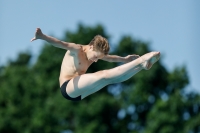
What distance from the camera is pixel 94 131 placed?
51.8 metres

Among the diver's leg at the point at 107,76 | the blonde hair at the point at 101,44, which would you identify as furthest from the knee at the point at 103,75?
the blonde hair at the point at 101,44

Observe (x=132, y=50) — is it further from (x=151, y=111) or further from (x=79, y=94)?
(x=79, y=94)

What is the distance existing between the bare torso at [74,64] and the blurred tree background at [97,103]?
113 feet

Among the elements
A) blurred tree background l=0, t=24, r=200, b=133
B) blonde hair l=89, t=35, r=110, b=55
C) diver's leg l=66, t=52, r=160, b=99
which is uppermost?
blurred tree background l=0, t=24, r=200, b=133

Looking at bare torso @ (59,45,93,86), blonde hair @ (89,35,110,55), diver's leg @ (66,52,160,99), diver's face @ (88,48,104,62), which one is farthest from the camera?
bare torso @ (59,45,93,86)

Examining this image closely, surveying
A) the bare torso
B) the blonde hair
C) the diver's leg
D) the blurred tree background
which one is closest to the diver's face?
the blonde hair

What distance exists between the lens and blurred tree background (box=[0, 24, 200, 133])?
5247 centimetres

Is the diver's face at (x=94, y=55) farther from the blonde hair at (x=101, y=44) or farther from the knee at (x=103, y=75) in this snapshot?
the knee at (x=103, y=75)

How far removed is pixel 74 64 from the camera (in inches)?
613

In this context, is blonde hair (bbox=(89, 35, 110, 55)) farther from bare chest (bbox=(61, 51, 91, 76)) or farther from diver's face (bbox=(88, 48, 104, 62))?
bare chest (bbox=(61, 51, 91, 76))

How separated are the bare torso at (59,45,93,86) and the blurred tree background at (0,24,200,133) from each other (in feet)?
113

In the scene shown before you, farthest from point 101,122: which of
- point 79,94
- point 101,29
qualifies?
point 79,94

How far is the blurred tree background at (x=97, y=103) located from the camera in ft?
172

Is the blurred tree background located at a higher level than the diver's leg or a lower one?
higher
